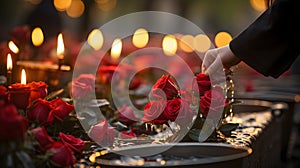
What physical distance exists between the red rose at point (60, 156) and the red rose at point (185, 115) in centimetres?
64

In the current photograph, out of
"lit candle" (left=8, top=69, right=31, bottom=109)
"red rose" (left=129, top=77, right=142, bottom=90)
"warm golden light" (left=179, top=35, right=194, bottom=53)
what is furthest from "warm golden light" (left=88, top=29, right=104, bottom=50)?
"lit candle" (left=8, top=69, right=31, bottom=109)

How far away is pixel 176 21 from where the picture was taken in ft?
93.3

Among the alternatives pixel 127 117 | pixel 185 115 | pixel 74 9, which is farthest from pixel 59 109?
pixel 74 9

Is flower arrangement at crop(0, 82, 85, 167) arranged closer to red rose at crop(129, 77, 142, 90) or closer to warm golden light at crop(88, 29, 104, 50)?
red rose at crop(129, 77, 142, 90)

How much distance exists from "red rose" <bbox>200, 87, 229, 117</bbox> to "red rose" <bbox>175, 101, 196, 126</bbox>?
0.06 meters

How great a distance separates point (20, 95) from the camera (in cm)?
209

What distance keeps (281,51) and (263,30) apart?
0.44 ft

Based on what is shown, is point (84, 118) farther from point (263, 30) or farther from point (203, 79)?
point (263, 30)

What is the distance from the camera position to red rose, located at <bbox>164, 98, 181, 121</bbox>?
235 centimetres

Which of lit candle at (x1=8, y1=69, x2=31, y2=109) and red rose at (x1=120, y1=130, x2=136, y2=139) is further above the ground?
lit candle at (x1=8, y1=69, x2=31, y2=109)

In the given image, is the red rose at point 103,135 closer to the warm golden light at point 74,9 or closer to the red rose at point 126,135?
the red rose at point 126,135

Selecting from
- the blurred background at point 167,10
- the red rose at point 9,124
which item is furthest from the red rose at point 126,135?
the blurred background at point 167,10

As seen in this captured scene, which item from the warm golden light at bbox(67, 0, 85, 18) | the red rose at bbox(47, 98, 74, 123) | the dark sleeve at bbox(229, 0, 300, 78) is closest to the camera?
the red rose at bbox(47, 98, 74, 123)

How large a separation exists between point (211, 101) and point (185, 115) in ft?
0.43
